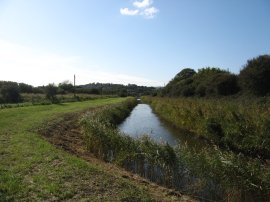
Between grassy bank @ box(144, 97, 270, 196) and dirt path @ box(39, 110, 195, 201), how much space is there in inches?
47.0

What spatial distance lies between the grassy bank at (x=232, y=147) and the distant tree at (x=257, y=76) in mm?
9043

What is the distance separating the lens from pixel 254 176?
9.27 meters

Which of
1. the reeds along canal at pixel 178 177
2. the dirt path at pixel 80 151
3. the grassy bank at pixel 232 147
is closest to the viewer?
the grassy bank at pixel 232 147

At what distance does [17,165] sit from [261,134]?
9922 mm

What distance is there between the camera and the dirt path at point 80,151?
9.93m

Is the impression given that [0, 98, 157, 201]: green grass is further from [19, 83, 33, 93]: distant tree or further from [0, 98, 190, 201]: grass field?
[19, 83, 33, 93]: distant tree

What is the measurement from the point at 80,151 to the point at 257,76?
75.6 feet

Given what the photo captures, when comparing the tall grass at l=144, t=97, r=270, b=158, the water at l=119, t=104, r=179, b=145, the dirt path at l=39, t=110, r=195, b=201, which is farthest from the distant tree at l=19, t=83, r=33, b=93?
the tall grass at l=144, t=97, r=270, b=158

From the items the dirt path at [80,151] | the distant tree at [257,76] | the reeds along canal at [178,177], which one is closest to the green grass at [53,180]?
the dirt path at [80,151]

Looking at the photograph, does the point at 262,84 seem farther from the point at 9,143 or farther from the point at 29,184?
the point at 29,184

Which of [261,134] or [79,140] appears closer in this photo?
[261,134]

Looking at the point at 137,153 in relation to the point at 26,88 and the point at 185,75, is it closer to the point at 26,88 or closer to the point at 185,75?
the point at 26,88

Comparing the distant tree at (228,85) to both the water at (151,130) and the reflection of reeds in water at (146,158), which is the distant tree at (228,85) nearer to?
the water at (151,130)

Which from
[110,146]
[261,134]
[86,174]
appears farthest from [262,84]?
[86,174]
